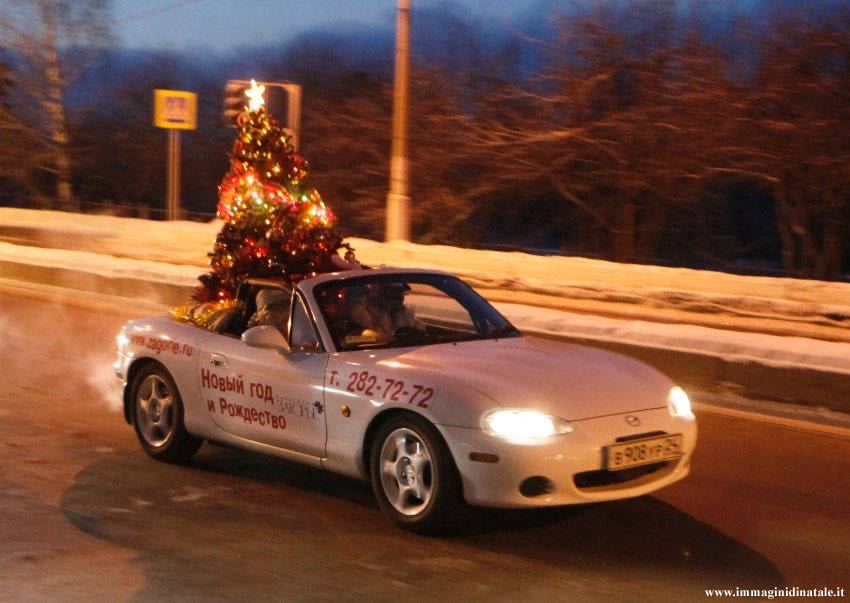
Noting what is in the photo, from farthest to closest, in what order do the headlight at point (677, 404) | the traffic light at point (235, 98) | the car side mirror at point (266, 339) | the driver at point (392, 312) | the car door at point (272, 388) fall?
the traffic light at point (235, 98) < the driver at point (392, 312) < the car side mirror at point (266, 339) < the car door at point (272, 388) < the headlight at point (677, 404)

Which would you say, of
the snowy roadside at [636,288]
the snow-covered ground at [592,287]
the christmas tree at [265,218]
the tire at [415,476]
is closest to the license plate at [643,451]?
the tire at [415,476]

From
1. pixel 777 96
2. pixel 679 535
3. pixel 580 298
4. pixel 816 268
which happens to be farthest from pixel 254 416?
pixel 816 268

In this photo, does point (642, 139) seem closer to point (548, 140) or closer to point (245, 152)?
point (548, 140)

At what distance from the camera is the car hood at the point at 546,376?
569 cm

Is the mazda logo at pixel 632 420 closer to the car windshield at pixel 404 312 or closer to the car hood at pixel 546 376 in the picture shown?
the car hood at pixel 546 376

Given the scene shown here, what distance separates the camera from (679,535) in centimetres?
596

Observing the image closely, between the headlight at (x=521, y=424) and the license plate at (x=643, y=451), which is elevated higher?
the headlight at (x=521, y=424)

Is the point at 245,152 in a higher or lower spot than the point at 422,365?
higher

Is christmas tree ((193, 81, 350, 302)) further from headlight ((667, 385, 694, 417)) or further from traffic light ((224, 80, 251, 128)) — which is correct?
traffic light ((224, 80, 251, 128))

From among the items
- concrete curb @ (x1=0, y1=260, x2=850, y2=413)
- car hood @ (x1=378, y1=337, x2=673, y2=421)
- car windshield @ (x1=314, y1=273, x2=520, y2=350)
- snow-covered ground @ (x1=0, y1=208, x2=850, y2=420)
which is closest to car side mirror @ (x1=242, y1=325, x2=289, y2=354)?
car windshield @ (x1=314, y1=273, x2=520, y2=350)

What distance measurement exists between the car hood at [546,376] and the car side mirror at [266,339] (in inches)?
28.9

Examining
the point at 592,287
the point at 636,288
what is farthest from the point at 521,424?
the point at 592,287

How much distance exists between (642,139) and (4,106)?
2979 centimetres

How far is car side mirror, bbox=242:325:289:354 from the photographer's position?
6547mm
